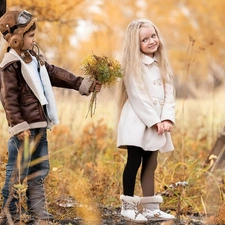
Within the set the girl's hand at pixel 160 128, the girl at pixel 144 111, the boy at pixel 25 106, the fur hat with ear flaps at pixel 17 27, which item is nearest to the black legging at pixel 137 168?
the girl at pixel 144 111

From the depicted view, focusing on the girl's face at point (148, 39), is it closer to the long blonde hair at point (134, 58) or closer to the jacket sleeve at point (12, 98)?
the long blonde hair at point (134, 58)

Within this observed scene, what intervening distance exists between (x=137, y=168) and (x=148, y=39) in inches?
36.9

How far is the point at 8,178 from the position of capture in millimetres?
4066

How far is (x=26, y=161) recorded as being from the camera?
157 inches

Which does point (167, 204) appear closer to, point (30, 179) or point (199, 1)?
point (30, 179)

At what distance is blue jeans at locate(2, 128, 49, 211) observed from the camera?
3996mm

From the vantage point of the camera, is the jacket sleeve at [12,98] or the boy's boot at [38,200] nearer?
the jacket sleeve at [12,98]

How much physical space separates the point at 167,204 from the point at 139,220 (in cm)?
81

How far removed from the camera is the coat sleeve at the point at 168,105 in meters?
4.46

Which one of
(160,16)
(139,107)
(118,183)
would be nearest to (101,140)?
(118,183)

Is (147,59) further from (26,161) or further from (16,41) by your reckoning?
(26,161)

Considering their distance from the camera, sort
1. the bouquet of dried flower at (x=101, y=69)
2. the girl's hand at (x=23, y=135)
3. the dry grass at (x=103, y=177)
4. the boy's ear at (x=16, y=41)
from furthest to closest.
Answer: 1. the dry grass at (x=103, y=177)
2. the bouquet of dried flower at (x=101, y=69)
3. the boy's ear at (x=16, y=41)
4. the girl's hand at (x=23, y=135)

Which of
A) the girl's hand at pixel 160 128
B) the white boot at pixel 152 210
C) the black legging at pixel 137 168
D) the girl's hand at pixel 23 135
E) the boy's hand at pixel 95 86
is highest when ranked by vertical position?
the boy's hand at pixel 95 86

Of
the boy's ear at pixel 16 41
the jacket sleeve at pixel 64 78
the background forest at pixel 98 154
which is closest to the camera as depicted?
the boy's ear at pixel 16 41
